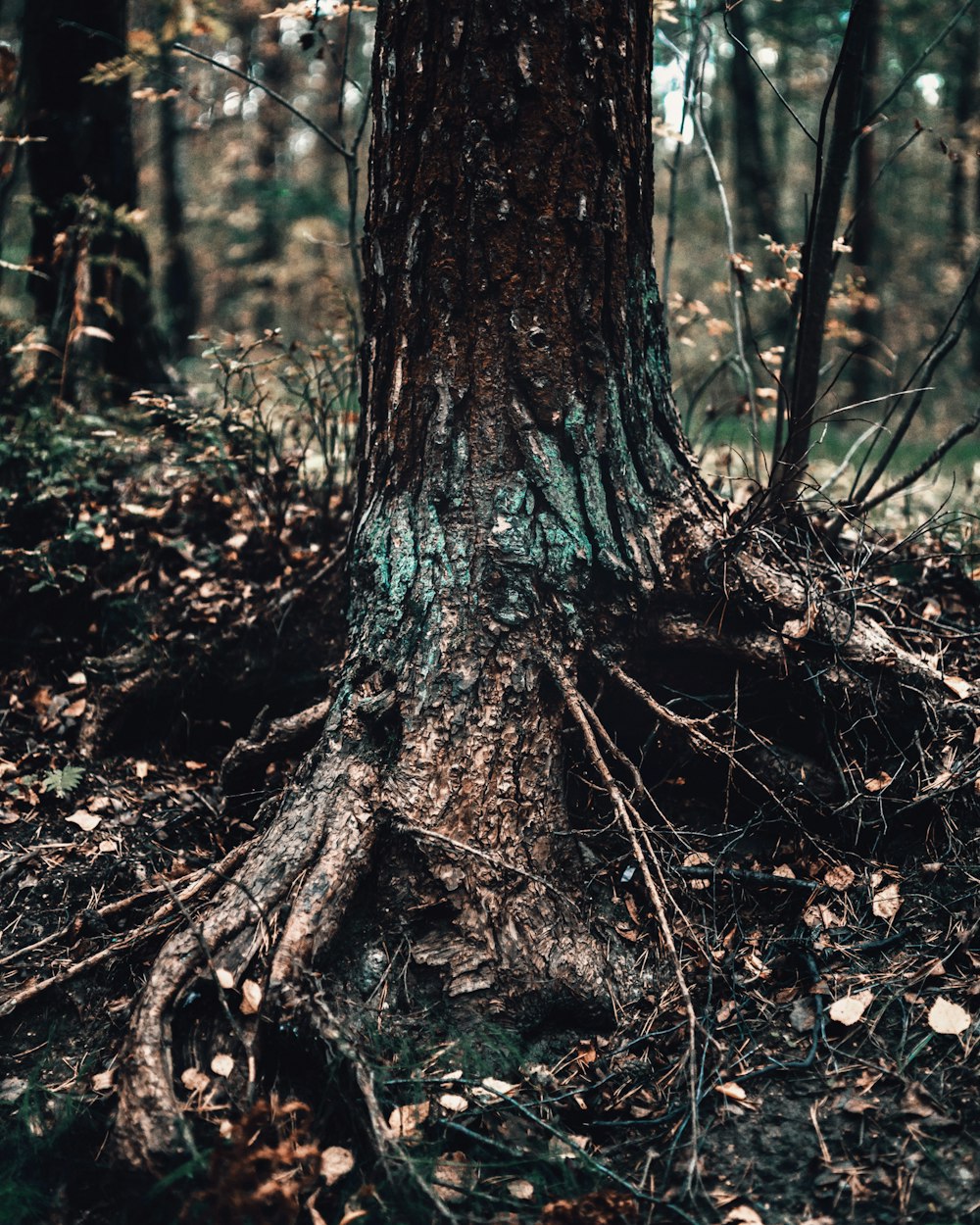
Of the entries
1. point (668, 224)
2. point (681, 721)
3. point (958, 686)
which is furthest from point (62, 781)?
point (668, 224)

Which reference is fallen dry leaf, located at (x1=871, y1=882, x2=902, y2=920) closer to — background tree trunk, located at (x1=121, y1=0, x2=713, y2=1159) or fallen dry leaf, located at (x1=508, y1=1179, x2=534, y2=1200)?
background tree trunk, located at (x1=121, y1=0, x2=713, y2=1159)

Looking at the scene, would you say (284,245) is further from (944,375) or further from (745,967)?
(745,967)

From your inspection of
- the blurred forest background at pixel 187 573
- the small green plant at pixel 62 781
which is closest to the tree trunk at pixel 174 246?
the blurred forest background at pixel 187 573

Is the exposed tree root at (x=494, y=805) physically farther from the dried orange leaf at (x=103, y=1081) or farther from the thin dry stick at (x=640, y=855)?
the dried orange leaf at (x=103, y=1081)

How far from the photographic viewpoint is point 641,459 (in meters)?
2.88

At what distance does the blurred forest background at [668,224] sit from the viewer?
12.5 feet

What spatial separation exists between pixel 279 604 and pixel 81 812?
1153 millimetres

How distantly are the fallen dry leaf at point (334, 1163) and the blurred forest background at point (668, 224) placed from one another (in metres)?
2.48

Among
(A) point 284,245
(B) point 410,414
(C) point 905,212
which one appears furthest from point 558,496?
(C) point 905,212

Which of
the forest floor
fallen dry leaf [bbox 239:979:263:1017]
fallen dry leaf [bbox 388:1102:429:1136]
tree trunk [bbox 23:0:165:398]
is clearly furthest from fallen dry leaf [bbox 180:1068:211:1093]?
tree trunk [bbox 23:0:165:398]

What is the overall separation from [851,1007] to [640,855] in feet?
2.23

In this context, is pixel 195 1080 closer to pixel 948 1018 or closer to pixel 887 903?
pixel 948 1018

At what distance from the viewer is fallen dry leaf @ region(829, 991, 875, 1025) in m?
2.24

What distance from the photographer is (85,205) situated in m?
4.57
